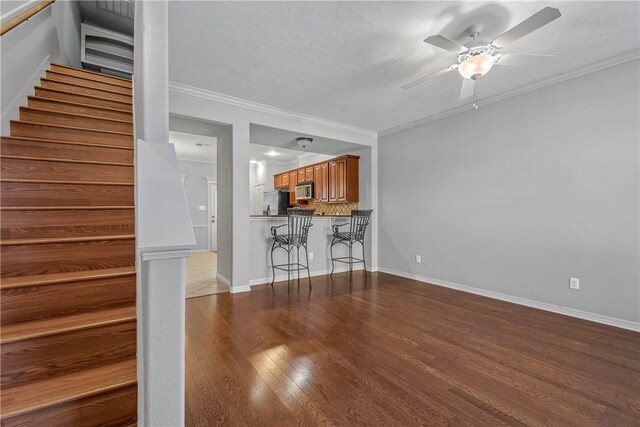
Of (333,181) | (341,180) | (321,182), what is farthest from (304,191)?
(341,180)

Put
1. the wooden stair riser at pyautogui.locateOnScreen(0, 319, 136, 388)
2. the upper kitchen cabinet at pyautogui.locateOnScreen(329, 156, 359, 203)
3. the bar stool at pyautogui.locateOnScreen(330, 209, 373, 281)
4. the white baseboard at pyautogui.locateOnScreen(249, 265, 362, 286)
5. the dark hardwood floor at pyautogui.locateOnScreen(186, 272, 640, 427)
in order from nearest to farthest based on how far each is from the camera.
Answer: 1. the wooden stair riser at pyautogui.locateOnScreen(0, 319, 136, 388)
2. the dark hardwood floor at pyautogui.locateOnScreen(186, 272, 640, 427)
3. the white baseboard at pyautogui.locateOnScreen(249, 265, 362, 286)
4. the bar stool at pyautogui.locateOnScreen(330, 209, 373, 281)
5. the upper kitchen cabinet at pyautogui.locateOnScreen(329, 156, 359, 203)

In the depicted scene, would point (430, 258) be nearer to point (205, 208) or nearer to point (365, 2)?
point (365, 2)

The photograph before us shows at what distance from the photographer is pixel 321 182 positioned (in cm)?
615

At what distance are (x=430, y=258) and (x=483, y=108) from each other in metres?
2.23

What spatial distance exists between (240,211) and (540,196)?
3657 mm

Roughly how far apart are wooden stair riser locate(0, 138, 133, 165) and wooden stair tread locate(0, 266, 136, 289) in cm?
106

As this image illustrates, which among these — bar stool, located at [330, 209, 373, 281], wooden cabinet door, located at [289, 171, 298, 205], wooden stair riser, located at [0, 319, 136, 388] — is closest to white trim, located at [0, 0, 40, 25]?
wooden stair riser, located at [0, 319, 136, 388]

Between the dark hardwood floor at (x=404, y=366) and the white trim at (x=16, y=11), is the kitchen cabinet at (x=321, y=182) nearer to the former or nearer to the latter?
the dark hardwood floor at (x=404, y=366)

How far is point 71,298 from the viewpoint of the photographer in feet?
4.46

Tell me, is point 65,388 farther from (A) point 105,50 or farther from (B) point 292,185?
(B) point 292,185

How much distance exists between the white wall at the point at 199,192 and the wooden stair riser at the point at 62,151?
5576mm

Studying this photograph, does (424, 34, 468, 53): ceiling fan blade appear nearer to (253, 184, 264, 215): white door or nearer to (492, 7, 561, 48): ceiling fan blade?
(492, 7, 561, 48): ceiling fan blade

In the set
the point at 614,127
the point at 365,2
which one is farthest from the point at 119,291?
the point at 614,127

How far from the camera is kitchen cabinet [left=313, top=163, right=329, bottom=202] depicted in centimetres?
599
